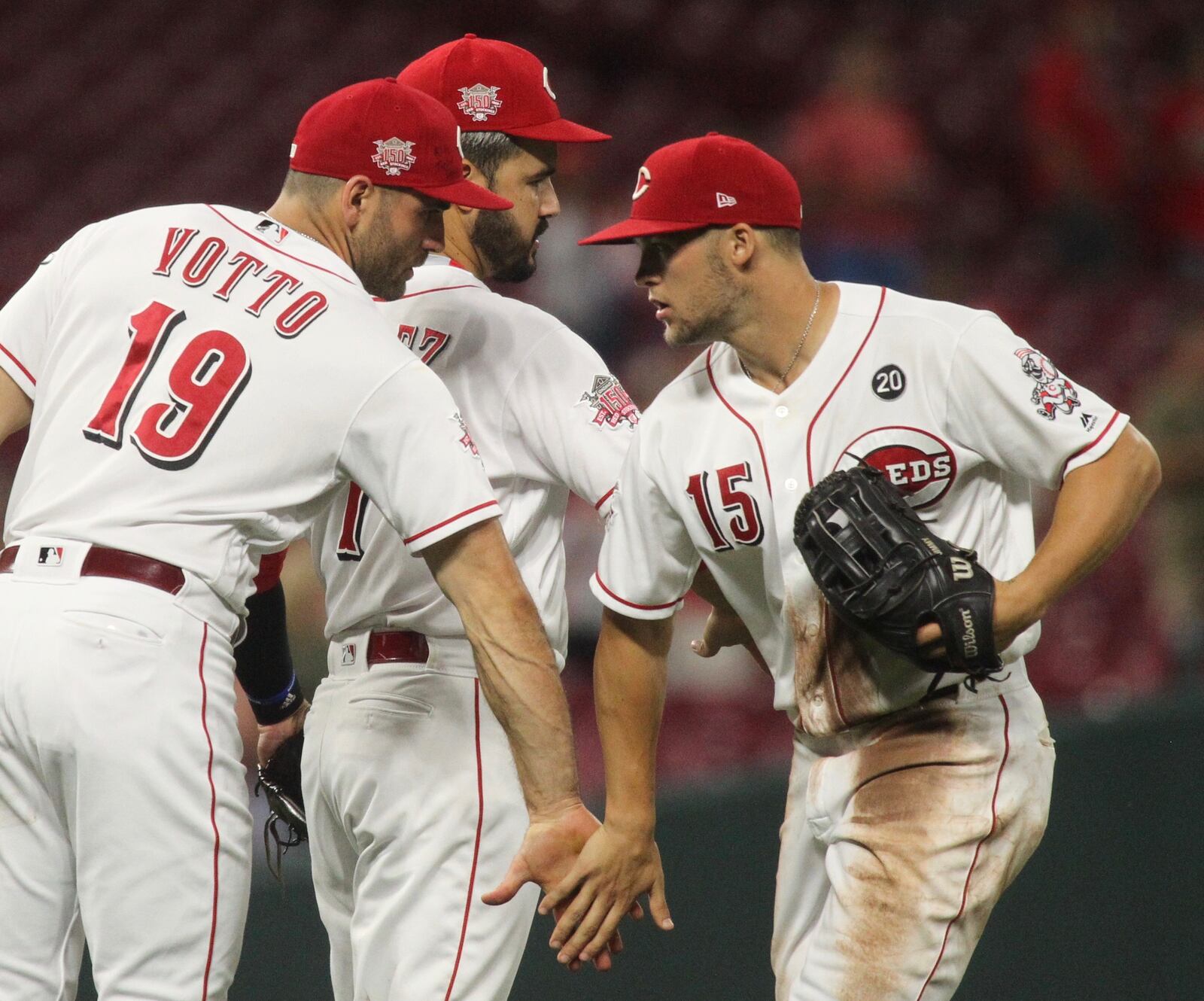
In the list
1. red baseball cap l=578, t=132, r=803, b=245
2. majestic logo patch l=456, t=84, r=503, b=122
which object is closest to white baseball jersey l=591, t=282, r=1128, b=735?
red baseball cap l=578, t=132, r=803, b=245

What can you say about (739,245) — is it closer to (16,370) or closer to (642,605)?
(642,605)

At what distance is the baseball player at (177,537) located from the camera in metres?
2.54

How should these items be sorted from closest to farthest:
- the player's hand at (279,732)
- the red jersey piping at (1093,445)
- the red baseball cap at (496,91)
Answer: the red jersey piping at (1093,445)
the red baseball cap at (496,91)
the player's hand at (279,732)

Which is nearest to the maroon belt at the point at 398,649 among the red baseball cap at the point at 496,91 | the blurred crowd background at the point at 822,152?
the red baseball cap at the point at 496,91

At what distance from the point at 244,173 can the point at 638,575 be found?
546 cm

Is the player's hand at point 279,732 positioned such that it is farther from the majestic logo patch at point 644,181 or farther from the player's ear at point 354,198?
the majestic logo patch at point 644,181

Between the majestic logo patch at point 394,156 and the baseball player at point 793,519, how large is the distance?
37cm

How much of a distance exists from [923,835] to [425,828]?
85cm

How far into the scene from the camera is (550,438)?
119 inches

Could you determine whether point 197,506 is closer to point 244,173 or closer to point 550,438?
point 550,438

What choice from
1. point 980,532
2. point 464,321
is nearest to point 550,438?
point 464,321

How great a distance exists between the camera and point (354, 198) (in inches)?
115

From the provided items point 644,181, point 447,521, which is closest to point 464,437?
point 447,521

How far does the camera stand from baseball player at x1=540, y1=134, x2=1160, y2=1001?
2.71 metres
